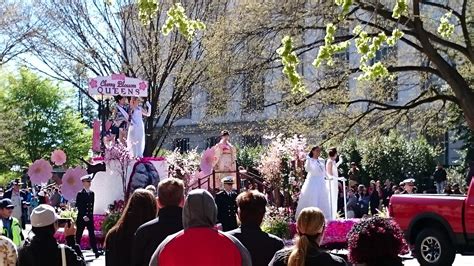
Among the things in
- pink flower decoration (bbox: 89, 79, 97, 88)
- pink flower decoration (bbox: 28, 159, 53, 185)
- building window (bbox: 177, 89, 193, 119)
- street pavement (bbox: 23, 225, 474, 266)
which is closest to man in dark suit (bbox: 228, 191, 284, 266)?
street pavement (bbox: 23, 225, 474, 266)

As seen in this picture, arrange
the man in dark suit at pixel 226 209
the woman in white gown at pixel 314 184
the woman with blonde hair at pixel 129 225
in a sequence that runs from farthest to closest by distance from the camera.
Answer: the woman in white gown at pixel 314 184 → the man in dark suit at pixel 226 209 → the woman with blonde hair at pixel 129 225

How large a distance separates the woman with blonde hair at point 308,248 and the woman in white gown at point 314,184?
41.5ft

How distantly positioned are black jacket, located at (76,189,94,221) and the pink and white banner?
5.35 metres

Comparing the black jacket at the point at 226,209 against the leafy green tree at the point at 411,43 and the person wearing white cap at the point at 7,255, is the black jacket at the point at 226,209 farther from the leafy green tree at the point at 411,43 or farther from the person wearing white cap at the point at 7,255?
the person wearing white cap at the point at 7,255

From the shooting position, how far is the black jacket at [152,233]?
19.2 ft

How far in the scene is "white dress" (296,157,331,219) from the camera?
696 inches

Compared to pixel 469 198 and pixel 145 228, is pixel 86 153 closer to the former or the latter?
pixel 469 198

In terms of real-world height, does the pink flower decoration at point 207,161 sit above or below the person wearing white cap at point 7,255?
above

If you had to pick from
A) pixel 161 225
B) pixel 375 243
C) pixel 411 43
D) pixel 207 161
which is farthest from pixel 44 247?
pixel 411 43

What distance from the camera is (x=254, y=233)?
18.8 feet

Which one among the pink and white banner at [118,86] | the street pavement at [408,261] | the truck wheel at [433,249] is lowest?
the street pavement at [408,261]

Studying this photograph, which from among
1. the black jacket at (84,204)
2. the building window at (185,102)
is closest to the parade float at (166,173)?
the black jacket at (84,204)

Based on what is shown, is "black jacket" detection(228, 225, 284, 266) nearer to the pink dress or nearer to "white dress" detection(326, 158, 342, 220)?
"white dress" detection(326, 158, 342, 220)

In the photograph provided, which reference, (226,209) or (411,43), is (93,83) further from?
(411,43)
